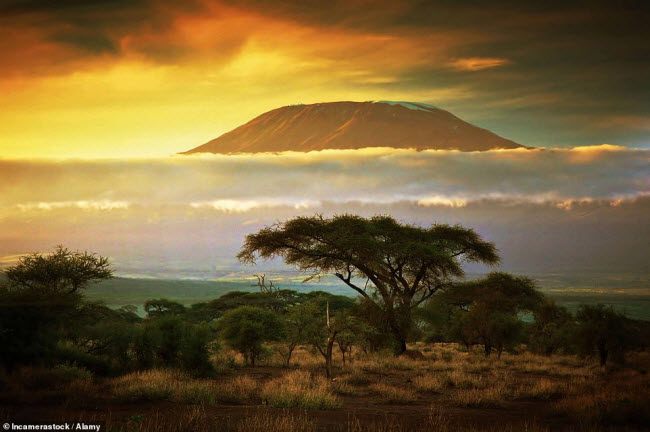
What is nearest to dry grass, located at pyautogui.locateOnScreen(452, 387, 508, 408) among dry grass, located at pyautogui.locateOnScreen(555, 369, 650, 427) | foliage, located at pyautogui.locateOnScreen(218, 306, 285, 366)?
dry grass, located at pyautogui.locateOnScreen(555, 369, 650, 427)

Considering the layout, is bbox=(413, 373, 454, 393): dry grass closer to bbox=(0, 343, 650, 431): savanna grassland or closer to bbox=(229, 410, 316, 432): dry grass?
bbox=(0, 343, 650, 431): savanna grassland

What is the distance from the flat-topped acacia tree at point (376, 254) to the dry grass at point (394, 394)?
44.2 ft

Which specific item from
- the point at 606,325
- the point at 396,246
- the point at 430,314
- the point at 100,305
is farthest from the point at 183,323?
the point at 606,325

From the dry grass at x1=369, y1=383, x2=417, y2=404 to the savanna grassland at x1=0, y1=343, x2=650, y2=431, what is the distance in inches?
2.1

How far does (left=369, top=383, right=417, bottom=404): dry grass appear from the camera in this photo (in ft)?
69.7

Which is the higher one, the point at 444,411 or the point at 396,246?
the point at 396,246

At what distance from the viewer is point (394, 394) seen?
875 inches

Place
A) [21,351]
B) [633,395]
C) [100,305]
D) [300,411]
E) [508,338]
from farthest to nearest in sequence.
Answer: [508,338] → [100,305] → [21,351] → [633,395] → [300,411]

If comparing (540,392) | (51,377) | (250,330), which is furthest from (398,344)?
(51,377)

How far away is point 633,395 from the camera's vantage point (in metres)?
19.4

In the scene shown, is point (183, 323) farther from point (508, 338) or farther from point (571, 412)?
point (508, 338)

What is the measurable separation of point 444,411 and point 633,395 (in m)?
6.03

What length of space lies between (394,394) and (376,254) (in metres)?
16.2

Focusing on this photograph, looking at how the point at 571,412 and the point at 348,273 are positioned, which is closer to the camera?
the point at 571,412
